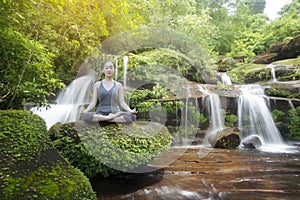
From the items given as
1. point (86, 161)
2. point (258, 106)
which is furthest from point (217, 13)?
point (86, 161)

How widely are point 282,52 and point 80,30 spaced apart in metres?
14.5

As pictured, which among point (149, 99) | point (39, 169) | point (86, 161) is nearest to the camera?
point (39, 169)

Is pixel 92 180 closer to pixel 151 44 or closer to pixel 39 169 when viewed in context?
pixel 39 169

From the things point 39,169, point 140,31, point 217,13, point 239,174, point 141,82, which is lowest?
point 239,174

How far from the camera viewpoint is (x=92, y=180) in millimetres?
3748

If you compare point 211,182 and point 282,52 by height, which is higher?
point 282,52

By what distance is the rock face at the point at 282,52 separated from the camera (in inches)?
583

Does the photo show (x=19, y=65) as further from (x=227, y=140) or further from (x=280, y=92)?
(x=280, y=92)

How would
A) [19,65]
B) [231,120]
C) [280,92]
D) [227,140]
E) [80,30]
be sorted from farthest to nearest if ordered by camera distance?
[280,92] < [231,120] < [227,140] < [80,30] < [19,65]

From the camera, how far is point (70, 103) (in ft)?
29.6

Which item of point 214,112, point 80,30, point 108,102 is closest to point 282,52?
point 214,112

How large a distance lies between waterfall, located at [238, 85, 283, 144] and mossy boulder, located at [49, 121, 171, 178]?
280 inches

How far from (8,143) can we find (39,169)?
489 mm

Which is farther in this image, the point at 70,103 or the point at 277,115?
the point at 277,115
